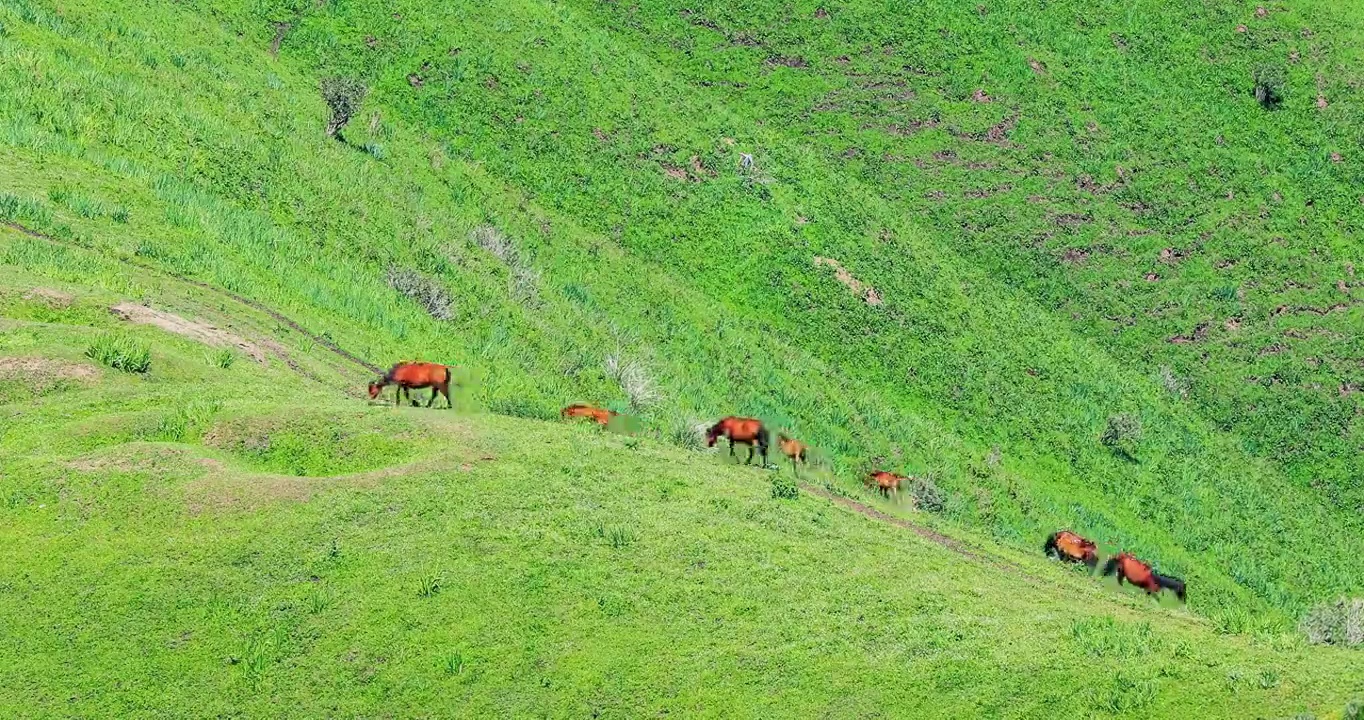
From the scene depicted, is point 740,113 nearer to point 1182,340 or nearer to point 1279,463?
point 1182,340

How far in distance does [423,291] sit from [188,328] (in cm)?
921

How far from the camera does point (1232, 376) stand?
44.8 meters

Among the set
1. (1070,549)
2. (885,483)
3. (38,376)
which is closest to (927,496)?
(885,483)

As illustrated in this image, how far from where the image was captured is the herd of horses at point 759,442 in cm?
2158

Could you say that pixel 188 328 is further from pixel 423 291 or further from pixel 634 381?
pixel 634 381

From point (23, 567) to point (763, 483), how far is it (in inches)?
426

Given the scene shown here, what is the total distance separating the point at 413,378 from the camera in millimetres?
21531

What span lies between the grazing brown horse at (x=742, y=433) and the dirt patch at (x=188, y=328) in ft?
28.8

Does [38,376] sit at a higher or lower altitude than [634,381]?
lower

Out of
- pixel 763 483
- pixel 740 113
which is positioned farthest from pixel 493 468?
pixel 740 113

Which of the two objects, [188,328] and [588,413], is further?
[588,413]

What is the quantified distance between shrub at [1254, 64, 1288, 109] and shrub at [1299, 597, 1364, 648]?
35774mm

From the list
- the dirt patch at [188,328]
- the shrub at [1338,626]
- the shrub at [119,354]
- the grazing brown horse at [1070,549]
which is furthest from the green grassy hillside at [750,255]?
the shrub at [1338,626]

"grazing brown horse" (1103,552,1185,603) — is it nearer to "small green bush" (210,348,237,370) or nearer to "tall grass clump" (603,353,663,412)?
"tall grass clump" (603,353,663,412)
